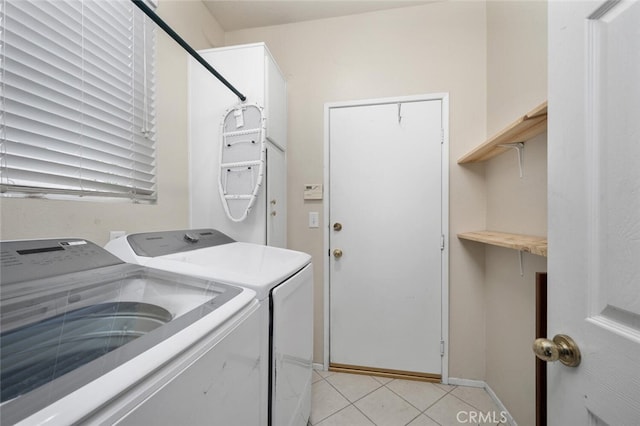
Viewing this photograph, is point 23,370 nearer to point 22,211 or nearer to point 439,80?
point 22,211

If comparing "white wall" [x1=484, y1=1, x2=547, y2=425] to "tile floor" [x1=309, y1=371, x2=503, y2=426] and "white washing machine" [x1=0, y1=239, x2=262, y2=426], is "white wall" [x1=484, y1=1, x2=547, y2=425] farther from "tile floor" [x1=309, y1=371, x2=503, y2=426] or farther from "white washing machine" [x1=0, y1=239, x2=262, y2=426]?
"white washing machine" [x1=0, y1=239, x2=262, y2=426]

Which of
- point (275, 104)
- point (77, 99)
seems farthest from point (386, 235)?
point (77, 99)

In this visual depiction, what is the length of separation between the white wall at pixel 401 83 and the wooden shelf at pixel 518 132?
0.30 m

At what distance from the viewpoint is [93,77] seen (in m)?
1.13

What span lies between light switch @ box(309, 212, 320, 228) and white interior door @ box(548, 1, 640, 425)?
159 centimetres

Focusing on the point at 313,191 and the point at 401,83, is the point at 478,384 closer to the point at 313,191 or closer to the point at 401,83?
the point at 313,191

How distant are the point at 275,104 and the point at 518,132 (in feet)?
4.87

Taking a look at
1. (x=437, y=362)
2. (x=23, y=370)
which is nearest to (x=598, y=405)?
(x=23, y=370)

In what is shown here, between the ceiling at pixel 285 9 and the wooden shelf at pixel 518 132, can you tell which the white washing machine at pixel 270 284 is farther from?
the ceiling at pixel 285 9

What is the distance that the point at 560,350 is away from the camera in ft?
1.77

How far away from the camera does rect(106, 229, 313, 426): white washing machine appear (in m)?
0.85

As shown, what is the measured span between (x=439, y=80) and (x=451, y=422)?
91.5 inches

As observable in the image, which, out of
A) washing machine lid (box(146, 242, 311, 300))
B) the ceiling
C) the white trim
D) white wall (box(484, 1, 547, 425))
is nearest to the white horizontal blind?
washing machine lid (box(146, 242, 311, 300))

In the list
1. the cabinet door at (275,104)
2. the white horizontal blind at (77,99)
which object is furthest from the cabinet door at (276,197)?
the white horizontal blind at (77,99)
